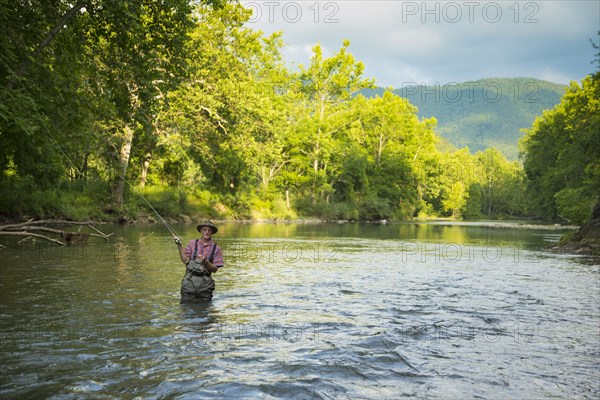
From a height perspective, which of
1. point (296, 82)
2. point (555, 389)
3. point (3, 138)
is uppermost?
point (296, 82)

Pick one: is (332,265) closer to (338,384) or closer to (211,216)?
(338,384)

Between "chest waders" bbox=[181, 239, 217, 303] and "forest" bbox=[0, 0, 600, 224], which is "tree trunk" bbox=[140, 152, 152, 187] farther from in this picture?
"chest waders" bbox=[181, 239, 217, 303]

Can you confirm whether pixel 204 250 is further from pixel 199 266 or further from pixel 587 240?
pixel 587 240

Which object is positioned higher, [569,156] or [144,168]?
[569,156]

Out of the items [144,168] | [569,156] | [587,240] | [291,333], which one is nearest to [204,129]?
[144,168]

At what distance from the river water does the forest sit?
4414mm

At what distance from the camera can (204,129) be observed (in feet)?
134

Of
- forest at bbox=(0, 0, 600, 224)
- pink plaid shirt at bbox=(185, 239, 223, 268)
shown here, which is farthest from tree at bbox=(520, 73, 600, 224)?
pink plaid shirt at bbox=(185, 239, 223, 268)

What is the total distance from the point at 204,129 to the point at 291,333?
3329 centimetres

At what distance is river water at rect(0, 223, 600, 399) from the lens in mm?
6484

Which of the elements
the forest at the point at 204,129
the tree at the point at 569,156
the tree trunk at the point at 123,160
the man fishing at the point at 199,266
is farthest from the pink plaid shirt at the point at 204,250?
the tree at the point at 569,156

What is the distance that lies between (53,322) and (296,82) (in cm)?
6106

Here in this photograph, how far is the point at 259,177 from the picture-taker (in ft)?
205

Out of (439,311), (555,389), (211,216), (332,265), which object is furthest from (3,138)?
(211,216)
